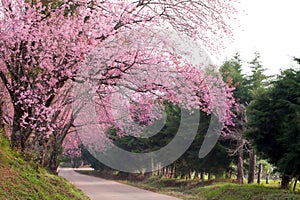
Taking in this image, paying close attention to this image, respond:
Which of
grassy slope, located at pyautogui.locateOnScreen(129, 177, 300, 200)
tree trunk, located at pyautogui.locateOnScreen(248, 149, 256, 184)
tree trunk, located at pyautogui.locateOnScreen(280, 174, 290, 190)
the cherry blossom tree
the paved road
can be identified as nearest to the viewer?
the cherry blossom tree

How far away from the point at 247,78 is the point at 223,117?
54.0ft

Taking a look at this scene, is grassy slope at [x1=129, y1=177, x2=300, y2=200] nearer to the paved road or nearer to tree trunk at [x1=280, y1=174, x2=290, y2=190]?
tree trunk at [x1=280, y1=174, x2=290, y2=190]

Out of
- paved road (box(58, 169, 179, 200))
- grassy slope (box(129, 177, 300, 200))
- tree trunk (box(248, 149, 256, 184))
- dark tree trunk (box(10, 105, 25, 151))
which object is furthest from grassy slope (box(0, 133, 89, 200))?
tree trunk (box(248, 149, 256, 184))

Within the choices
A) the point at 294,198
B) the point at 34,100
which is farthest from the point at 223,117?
the point at 294,198

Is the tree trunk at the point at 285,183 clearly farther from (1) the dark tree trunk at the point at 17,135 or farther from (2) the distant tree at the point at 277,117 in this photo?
(1) the dark tree trunk at the point at 17,135

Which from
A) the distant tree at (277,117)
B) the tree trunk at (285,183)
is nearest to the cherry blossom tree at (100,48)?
the distant tree at (277,117)

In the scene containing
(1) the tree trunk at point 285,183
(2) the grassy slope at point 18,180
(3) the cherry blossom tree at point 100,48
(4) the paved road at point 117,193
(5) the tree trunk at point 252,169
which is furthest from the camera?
(5) the tree trunk at point 252,169

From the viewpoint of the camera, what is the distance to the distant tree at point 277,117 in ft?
55.6

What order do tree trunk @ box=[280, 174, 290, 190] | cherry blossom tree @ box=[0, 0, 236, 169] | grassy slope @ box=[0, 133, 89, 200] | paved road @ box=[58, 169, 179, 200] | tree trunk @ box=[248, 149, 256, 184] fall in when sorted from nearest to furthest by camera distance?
grassy slope @ box=[0, 133, 89, 200] < cherry blossom tree @ box=[0, 0, 236, 169] < paved road @ box=[58, 169, 179, 200] < tree trunk @ box=[280, 174, 290, 190] < tree trunk @ box=[248, 149, 256, 184]

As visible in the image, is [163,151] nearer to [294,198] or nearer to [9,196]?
[294,198]

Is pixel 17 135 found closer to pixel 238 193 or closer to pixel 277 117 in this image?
pixel 277 117

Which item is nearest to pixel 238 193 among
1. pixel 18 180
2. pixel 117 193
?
pixel 117 193

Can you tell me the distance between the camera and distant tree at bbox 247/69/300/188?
1695 centimetres

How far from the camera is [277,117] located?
1847 centimetres
